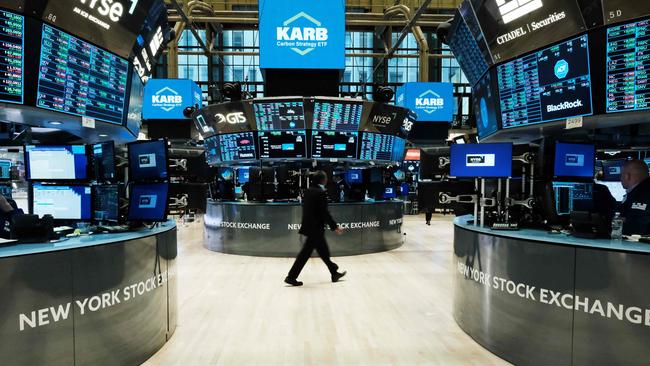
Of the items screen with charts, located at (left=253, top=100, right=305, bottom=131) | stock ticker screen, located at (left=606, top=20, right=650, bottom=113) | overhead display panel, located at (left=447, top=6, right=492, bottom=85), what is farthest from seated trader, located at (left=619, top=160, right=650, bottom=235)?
screen with charts, located at (left=253, top=100, right=305, bottom=131)

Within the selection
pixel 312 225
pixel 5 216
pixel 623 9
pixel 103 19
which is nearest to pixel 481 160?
pixel 623 9

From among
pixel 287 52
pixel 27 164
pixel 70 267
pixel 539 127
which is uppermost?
pixel 287 52

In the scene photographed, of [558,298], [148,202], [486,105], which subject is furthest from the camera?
[486,105]

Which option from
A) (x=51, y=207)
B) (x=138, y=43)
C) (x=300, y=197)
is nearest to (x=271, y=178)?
(x=300, y=197)

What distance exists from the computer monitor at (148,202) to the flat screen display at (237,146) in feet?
15.4

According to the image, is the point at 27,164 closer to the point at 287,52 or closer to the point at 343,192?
the point at 287,52

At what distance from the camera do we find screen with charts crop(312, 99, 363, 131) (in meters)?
7.58

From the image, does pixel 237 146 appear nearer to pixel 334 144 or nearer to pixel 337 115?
pixel 334 144

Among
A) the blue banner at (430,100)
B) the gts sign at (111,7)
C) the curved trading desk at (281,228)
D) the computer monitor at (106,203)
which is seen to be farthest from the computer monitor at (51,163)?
the blue banner at (430,100)

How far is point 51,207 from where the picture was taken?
11.1ft

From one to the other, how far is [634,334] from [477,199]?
154cm

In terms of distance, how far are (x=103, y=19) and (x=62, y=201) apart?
1.68m

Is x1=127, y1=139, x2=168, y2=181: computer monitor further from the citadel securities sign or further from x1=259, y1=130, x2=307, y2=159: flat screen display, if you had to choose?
the citadel securities sign

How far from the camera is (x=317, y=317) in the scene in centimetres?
394
